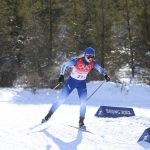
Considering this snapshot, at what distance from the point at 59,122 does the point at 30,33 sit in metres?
15.6

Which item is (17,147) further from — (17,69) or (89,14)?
(89,14)

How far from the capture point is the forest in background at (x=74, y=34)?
24.8 m

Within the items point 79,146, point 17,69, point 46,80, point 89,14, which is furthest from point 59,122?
point 89,14

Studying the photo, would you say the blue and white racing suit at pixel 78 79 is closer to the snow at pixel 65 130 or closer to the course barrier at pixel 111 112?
the snow at pixel 65 130

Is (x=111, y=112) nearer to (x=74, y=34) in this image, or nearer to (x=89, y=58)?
(x=89, y=58)

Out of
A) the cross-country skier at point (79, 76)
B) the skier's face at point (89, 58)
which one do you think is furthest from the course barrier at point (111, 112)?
the skier's face at point (89, 58)

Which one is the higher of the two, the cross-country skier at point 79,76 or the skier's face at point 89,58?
the skier's face at point 89,58

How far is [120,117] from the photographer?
12.0 metres

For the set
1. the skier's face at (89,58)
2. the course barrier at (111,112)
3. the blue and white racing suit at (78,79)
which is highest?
the skier's face at (89,58)

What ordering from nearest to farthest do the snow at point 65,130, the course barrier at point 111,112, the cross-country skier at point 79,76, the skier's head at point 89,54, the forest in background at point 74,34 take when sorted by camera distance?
the snow at point 65,130, the skier's head at point 89,54, the cross-country skier at point 79,76, the course barrier at point 111,112, the forest in background at point 74,34

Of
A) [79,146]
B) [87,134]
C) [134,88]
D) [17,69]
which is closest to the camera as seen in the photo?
[79,146]

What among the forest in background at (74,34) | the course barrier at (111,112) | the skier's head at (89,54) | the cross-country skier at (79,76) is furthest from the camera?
the forest in background at (74,34)

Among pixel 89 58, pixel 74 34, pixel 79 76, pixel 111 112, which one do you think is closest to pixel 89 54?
pixel 89 58

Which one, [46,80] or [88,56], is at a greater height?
[88,56]
